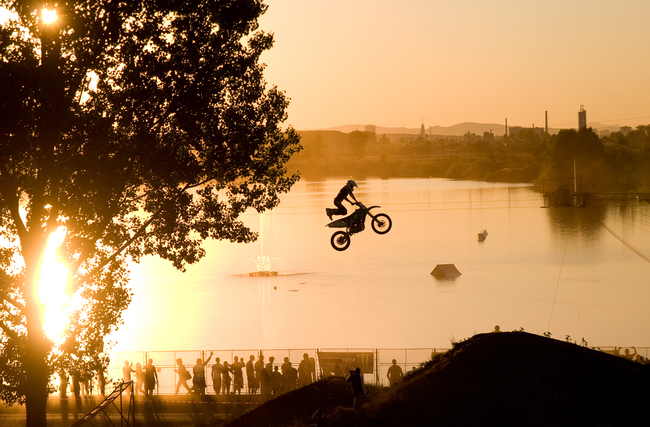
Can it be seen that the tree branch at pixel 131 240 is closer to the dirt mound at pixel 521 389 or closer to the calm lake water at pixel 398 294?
the dirt mound at pixel 521 389

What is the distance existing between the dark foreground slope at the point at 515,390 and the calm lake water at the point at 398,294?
56.6 metres

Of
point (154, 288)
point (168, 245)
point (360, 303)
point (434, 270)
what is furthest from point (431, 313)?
point (168, 245)

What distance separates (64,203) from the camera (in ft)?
80.3

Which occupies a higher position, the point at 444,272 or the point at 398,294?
the point at 444,272

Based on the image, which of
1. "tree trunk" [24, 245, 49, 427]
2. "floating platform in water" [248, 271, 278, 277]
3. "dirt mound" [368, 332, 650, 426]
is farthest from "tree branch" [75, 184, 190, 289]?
"floating platform in water" [248, 271, 278, 277]

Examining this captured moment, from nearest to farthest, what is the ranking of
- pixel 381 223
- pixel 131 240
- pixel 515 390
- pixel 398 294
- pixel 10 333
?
pixel 515 390 → pixel 10 333 → pixel 131 240 → pixel 381 223 → pixel 398 294

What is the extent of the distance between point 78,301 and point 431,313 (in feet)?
268

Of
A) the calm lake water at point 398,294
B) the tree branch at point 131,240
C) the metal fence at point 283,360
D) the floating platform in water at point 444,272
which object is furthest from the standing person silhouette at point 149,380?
the floating platform in water at point 444,272

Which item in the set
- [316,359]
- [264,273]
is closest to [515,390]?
[316,359]

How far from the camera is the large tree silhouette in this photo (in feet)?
77.6

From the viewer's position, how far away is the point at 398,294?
122500 millimetres

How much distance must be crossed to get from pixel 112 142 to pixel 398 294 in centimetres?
10169

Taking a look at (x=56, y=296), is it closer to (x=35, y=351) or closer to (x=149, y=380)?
(x=35, y=351)

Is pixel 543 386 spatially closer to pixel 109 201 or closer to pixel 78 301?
pixel 109 201
